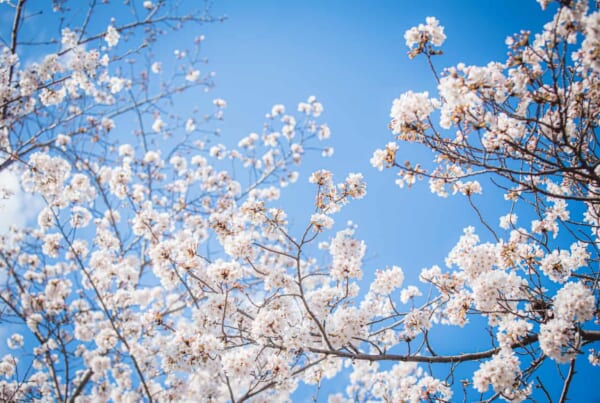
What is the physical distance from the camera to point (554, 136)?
2.48 m

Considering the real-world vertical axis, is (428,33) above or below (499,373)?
above

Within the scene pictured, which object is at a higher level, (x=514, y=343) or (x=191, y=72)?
(x=191, y=72)

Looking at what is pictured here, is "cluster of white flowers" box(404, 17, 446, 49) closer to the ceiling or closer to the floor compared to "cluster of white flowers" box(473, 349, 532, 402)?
closer to the ceiling

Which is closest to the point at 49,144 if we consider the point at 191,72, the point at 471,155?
the point at 191,72

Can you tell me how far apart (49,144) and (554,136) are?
7385 millimetres

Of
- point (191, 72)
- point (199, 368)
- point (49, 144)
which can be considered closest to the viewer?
point (199, 368)

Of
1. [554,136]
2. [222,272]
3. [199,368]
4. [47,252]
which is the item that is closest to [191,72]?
[47,252]

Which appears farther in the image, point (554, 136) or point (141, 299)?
point (141, 299)

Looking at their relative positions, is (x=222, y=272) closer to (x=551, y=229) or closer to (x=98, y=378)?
(x=551, y=229)

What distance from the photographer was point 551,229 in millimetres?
4188

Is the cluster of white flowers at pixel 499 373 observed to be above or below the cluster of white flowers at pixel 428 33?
below

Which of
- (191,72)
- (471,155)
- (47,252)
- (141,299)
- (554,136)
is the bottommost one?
(554,136)

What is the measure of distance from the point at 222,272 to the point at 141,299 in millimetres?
4448

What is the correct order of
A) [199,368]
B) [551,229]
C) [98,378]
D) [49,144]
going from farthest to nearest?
[98,378], [49,144], [551,229], [199,368]
